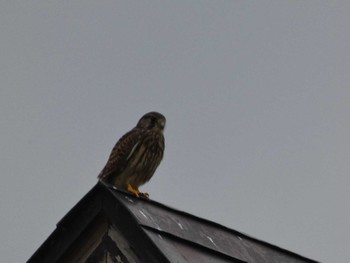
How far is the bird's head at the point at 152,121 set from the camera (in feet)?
34.9

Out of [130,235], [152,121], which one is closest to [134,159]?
[152,121]

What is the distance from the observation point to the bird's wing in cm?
1000

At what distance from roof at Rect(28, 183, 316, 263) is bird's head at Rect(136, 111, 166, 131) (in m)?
5.11

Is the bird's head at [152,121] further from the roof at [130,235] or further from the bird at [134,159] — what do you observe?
the roof at [130,235]

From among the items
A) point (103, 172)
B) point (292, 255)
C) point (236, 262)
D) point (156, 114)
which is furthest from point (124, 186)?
point (236, 262)

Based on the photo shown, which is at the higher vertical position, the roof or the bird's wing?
the bird's wing

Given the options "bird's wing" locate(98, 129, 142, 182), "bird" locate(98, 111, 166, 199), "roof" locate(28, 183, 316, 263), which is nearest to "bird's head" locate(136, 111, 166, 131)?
"bird" locate(98, 111, 166, 199)

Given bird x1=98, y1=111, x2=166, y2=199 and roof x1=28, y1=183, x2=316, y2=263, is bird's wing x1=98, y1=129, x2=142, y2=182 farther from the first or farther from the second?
roof x1=28, y1=183, x2=316, y2=263

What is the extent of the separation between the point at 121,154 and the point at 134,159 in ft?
0.45

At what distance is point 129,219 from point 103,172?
17.0 ft

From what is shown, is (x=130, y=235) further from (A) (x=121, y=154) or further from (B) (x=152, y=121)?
(B) (x=152, y=121)

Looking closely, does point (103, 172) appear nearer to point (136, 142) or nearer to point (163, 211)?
point (136, 142)

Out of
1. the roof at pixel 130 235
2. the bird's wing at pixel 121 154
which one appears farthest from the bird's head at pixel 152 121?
the roof at pixel 130 235

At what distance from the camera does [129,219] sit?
4.97m
